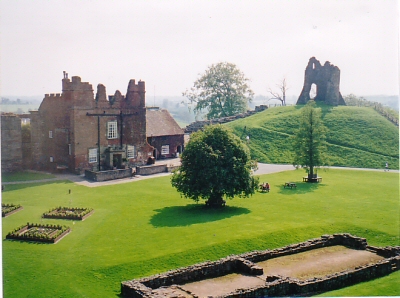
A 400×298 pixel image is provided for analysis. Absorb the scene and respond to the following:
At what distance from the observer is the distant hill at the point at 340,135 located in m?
41.5

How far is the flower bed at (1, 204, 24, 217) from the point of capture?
71.3 ft

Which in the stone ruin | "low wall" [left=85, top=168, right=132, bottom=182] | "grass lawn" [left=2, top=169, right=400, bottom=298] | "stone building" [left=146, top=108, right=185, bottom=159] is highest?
the stone ruin

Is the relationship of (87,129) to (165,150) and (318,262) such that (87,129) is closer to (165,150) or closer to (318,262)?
(165,150)

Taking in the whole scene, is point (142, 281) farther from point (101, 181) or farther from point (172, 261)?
point (101, 181)

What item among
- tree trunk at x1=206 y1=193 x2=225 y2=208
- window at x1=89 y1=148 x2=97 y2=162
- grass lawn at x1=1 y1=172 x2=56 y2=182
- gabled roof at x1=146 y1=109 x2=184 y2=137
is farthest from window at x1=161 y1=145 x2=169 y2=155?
tree trunk at x1=206 y1=193 x2=225 y2=208

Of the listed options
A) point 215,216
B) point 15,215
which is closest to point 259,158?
point 215,216

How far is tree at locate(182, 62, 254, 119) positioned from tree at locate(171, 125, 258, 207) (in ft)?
102

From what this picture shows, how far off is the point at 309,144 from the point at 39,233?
69.8ft

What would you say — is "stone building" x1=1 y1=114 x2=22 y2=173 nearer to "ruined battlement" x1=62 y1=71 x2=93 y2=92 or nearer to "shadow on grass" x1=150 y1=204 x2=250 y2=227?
"ruined battlement" x1=62 y1=71 x2=93 y2=92

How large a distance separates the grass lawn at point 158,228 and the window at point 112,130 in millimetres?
7057

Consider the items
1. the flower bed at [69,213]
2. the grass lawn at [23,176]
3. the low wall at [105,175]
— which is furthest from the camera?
the low wall at [105,175]

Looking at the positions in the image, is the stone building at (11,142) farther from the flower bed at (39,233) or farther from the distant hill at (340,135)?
the distant hill at (340,135)

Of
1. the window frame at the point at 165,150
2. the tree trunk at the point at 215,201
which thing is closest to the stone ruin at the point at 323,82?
the window frame at the point at 165,150

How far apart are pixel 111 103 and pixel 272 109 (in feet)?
84.6
